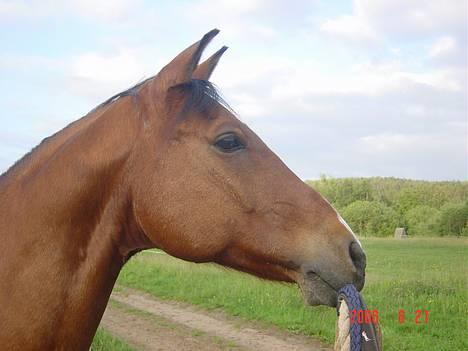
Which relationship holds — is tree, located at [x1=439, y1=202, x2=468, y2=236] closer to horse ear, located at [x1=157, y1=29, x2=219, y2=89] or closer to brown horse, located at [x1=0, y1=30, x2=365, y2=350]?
brown horse, located at [x1=0, y1=30, x2=365, y2=350]

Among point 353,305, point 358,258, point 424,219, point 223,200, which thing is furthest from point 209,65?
point 424,219

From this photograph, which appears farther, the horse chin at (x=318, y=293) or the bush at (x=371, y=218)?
the bush at (x=371, y=218)

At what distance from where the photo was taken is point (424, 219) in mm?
25234

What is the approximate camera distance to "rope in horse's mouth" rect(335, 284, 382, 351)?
230 centimetres

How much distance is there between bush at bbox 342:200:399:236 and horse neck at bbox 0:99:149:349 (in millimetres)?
19183

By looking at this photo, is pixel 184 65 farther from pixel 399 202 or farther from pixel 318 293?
pixel 399 202

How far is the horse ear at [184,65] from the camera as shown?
9.20 feet

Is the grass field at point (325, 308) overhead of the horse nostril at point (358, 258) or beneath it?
beneath

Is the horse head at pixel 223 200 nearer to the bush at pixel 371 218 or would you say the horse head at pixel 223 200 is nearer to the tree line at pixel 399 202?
the bush at pixel 371 218

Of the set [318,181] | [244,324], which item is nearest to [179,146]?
[244,324]

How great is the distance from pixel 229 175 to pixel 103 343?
22.9 feet

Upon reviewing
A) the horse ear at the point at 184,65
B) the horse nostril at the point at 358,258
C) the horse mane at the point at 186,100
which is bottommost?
the horse nostril at the point at 358,258
